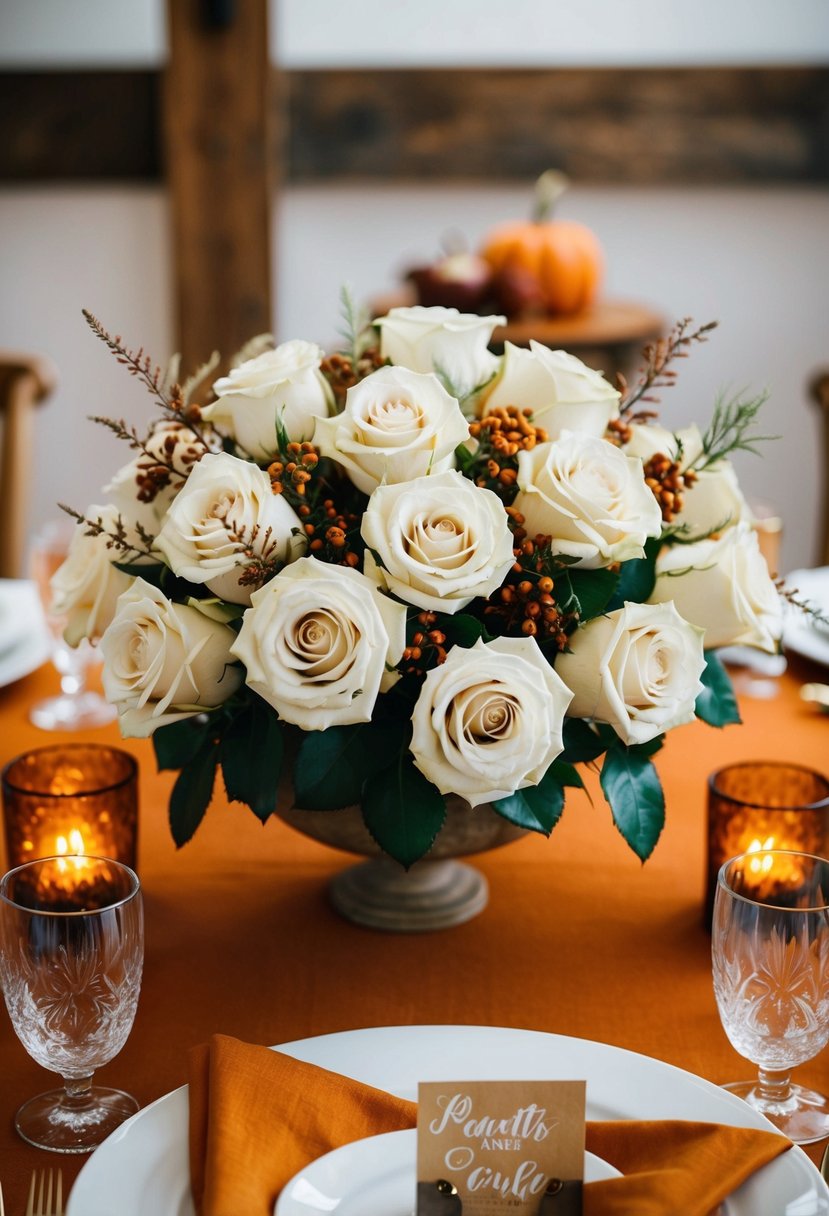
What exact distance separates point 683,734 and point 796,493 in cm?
242

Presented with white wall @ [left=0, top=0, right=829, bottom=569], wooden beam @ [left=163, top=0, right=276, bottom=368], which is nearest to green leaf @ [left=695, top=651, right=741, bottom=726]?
white wall @ [left=0, top=0, right=829, bottom=569]

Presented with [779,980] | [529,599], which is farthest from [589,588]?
[779,980]

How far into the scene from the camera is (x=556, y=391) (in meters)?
0.88

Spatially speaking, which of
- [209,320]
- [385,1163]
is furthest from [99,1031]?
[209,320]

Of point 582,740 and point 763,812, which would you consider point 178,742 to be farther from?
point 763,812

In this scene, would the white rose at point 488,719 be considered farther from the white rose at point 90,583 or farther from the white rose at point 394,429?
the white rose at point 90,583

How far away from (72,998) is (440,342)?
0.46m

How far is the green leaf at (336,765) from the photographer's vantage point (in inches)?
31.4

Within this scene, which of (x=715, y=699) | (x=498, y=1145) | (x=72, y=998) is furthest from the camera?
(x=715, y=699)

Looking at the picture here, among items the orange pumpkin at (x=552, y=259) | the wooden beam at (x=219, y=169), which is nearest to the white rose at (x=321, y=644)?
the orange pumpkin at (x=552, y=259)

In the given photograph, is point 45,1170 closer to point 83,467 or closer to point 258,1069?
point 258,1069

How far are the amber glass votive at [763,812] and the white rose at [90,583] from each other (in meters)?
0.43

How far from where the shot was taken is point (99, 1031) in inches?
28.6

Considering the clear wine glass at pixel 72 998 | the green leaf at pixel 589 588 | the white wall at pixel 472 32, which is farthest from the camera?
the white wall at pixel 472 32
